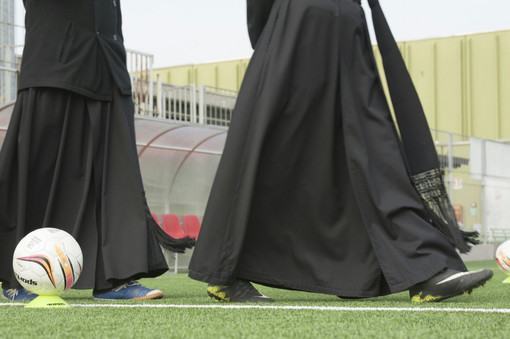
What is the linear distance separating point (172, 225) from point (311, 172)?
780 cm

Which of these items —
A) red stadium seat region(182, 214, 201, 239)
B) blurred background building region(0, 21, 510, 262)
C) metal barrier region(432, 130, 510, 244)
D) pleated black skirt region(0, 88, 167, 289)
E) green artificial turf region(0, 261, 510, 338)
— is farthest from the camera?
metal barrier region(432, 130, 510, 244)

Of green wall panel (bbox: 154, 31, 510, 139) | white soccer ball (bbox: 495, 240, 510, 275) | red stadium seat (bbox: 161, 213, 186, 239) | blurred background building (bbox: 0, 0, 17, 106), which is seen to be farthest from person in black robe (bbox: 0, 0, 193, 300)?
green wall panel (bbox: 154, 31, 510, 139)

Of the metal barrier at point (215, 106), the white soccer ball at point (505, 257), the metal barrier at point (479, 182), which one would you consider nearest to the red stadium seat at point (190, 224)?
the metal barrier at point (215, 106)

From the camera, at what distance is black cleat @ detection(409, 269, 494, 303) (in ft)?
9.68

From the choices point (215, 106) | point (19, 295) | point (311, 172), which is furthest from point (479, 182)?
point (19, 295)

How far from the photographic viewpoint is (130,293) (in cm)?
370

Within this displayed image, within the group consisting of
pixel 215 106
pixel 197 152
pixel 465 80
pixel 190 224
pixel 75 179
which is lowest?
pixel 190 224

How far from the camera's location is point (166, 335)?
203 cm

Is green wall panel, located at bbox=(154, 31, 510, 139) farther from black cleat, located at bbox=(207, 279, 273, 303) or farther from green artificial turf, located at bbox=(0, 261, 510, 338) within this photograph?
green artificial turf, located at bbox=(0, 261, 510, 338)

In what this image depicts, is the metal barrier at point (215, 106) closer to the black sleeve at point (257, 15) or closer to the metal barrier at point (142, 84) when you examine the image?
the metal barrier at point (142, 84)

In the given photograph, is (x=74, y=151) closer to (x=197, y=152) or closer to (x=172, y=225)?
(x=172, y=225)

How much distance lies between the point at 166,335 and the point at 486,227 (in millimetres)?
12928

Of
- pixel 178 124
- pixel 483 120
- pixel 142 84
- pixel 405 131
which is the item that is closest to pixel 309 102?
pixel 405 131

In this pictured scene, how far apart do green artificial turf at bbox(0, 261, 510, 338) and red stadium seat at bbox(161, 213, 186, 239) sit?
314 inches
